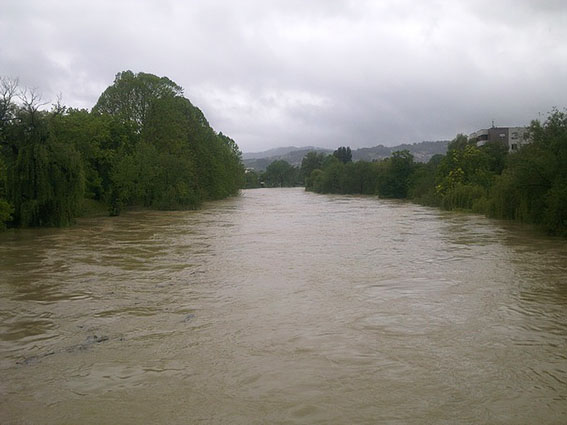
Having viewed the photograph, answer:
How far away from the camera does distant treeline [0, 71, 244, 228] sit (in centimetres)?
2730

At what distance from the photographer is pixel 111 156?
39.8m

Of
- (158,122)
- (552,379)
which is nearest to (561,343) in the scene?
(552,379)

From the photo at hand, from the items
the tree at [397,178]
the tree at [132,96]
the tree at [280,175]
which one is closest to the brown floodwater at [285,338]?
the tree at [132,96]

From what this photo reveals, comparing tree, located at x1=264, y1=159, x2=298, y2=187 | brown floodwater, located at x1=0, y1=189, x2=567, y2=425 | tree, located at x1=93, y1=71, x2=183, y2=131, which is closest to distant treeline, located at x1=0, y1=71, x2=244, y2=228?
tree, located at x1=93, y1=71, x2=183, y2=131

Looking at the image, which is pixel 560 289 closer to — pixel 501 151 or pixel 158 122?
pixel 158 122

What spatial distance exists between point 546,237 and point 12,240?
23202 millimetres

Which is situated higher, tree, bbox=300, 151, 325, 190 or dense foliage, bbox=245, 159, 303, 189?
tree, bbox=300, 151, 325, 190

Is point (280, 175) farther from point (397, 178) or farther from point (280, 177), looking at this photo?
point (397, 178)

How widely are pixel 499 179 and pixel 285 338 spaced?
29070 mm

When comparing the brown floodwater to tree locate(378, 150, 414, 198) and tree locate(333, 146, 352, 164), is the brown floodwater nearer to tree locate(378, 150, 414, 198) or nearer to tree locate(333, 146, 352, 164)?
tree locate(378, 150, 414, 198)

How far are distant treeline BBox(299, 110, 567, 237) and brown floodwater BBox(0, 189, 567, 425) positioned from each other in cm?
739

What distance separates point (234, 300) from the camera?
1133 cm

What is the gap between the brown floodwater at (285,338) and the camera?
242 inches

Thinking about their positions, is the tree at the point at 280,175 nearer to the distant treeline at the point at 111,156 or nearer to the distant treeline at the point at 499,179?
the distant treeline at the point at 499,179
